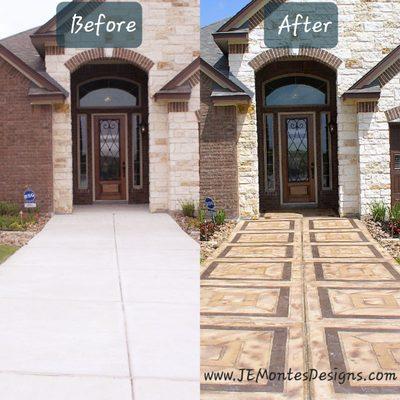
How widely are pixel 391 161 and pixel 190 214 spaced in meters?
5.20

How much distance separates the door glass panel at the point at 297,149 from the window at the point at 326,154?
1.52 feet

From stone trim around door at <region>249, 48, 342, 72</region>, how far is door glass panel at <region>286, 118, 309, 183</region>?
2.35 m

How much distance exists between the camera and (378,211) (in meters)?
13.8

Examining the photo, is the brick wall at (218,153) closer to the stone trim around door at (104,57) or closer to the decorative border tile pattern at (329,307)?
the stone trim around door at (104,57)

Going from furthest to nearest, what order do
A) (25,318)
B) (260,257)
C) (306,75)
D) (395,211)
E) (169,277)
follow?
(306,75) → (395,211) → (260,257) → (169,277) → (25,318)

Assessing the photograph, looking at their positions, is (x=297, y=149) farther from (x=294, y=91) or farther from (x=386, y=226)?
(x=386, y=226)

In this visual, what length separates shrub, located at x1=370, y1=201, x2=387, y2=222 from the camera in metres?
13.7

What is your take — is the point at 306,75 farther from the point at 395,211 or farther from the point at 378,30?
the point at 395,211

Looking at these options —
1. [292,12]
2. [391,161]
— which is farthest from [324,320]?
[292,12]

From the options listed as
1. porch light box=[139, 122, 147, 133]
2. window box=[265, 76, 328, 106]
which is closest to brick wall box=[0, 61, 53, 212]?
porch light box=[139, 122, 147, 133]

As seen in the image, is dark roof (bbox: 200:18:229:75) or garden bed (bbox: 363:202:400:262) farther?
dark roof (bbox: 200:18:229:75)

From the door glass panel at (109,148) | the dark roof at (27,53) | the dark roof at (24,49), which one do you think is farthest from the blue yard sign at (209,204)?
the dark roof at (24,49)

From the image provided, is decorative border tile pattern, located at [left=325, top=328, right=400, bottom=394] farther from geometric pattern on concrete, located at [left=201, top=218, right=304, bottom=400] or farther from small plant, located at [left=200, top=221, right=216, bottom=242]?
small plant, located at [left=200, top=221, right=216, bottom=242]

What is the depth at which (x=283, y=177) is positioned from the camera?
54.2ft
